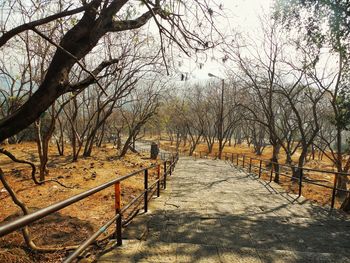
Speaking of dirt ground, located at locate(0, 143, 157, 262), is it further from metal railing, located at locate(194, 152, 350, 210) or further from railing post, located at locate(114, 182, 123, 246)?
metal railing, located at locate(194, 152, 350, 210)

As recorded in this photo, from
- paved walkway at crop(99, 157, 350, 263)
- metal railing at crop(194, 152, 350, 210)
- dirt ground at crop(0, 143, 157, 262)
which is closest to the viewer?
paved walkway at crop(99, 157, 350, 263)

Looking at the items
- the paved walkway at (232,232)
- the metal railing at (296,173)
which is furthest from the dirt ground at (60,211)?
the metal railing at (296,173)

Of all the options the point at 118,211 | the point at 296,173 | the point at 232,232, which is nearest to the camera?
the point at 118,211

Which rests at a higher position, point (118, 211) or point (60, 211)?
point (118, 211)

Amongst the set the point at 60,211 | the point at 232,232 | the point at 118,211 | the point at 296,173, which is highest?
the point at 118,211

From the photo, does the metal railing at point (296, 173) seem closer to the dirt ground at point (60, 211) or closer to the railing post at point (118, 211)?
the dirt ground at point (60, 211)

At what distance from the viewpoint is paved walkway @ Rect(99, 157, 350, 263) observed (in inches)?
138

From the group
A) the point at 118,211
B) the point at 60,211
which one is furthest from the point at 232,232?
the point at 60,211

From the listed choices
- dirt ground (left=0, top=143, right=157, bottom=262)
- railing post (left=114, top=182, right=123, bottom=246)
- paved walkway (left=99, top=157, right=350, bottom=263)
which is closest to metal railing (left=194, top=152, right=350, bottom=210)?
paved walkway (left=99, top=157, right=350, bottom=263)

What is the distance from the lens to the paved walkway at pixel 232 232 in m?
3.51

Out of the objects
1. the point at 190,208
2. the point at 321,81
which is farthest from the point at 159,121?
the point at 190,208

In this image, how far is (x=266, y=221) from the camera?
5.64m

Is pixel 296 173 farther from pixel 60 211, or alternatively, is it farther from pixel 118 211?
pixel 118 211

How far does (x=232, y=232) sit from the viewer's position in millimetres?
4754
